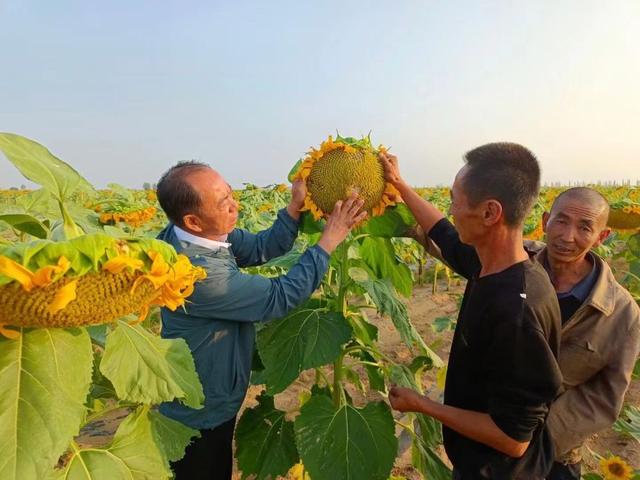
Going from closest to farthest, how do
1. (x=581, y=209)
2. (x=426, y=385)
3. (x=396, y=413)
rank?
(x=581, y=209) < (x=396, y=413) < (x=426, y=385)

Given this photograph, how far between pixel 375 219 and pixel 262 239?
2.18 ft

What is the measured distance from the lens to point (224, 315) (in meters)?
1.95

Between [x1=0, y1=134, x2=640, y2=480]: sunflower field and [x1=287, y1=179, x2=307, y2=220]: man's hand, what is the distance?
6 cm

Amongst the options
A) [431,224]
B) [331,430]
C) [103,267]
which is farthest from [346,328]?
[103,267]

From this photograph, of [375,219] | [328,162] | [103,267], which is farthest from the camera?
[375,219]

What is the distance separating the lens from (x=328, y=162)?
5.81 feet

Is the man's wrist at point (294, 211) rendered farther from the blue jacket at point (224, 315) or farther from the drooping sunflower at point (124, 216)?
the drooping sunflower at point (124, 216)

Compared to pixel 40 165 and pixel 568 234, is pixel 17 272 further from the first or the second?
pixel 568 234

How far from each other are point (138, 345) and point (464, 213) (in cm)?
105

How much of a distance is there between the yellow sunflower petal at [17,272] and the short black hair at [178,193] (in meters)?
1.07

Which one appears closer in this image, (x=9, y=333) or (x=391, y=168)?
(x=9, y=333)

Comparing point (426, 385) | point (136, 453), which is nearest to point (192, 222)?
point (136, 453)

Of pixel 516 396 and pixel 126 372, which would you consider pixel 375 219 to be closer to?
pixel 516 396

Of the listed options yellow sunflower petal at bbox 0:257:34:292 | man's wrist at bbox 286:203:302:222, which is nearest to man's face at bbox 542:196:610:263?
man's wrist at bbox 286:203:302:222
